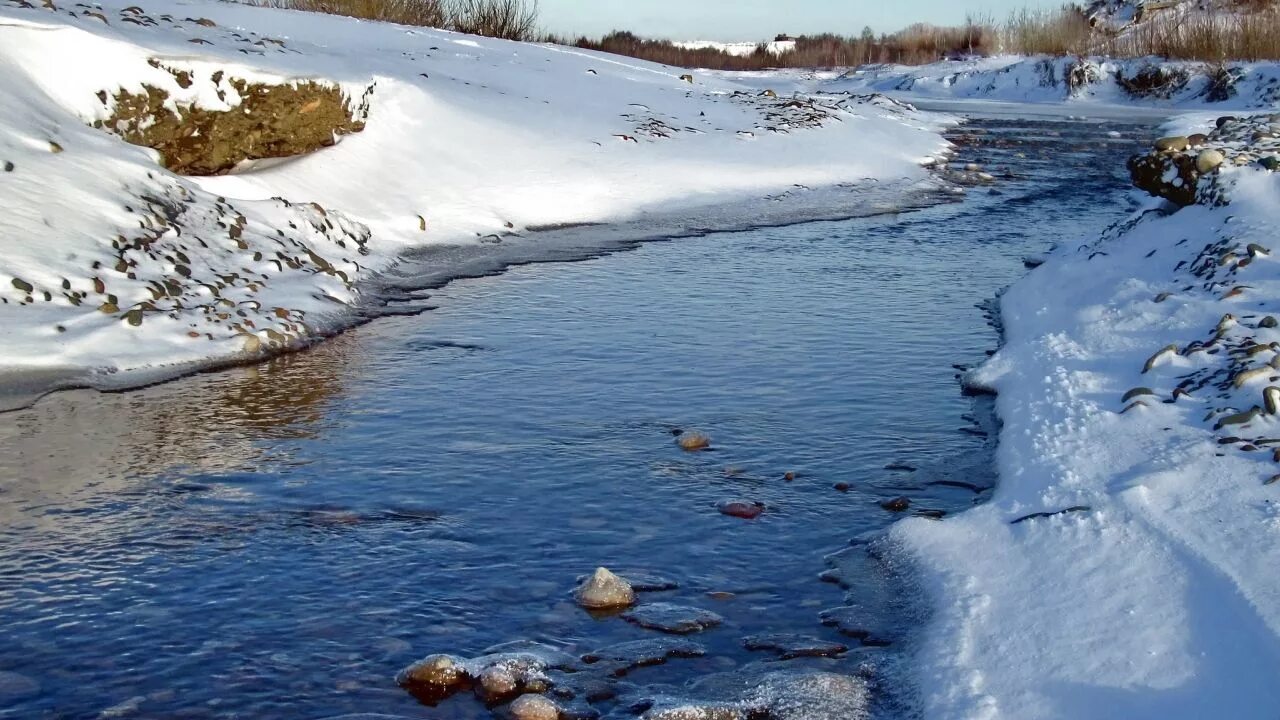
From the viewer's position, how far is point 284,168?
9578 mm

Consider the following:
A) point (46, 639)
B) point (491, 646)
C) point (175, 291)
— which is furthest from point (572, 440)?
point (175, 291)

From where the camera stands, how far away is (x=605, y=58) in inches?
793

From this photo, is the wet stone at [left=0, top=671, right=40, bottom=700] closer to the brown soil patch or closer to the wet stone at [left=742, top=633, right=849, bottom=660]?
the wet stone at [left=742, top=633, right=849, bottom=660]

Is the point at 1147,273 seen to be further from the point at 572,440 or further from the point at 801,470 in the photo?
the point at 572,440

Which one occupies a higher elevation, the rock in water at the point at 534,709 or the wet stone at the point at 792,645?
the rock in water at the point at 534,709

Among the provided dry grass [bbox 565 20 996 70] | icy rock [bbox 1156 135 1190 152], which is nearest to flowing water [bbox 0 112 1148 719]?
icy rock [bbox 1156 135 1190 152]

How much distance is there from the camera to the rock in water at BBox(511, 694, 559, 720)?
2.83 meters

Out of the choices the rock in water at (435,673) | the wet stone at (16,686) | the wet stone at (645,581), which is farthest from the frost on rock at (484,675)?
the wet stone at (16,686)

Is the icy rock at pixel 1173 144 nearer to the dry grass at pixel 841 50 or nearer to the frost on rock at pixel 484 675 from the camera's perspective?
the frost on rock at pixel 484 675

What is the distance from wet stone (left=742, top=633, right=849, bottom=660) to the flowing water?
38 millimetres

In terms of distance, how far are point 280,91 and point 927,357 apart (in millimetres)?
5547

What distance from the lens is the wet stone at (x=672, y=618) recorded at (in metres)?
3.31

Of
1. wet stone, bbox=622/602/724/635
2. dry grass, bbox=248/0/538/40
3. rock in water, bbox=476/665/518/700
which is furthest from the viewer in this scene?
dry grass, bbox=248/0/538/40

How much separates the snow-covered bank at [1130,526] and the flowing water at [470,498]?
0.22 meters
